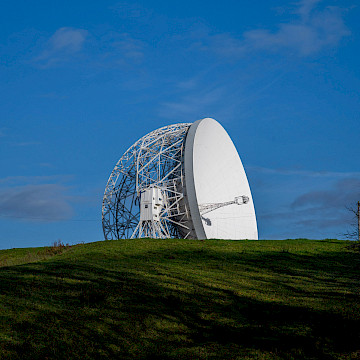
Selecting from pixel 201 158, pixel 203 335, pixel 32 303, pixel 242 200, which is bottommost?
pixel 203 335

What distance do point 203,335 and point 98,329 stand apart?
3060mm

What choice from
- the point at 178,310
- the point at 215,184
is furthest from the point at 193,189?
the point at 178,310

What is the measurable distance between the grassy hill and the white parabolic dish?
44.4 ft

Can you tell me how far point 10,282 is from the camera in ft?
68.3

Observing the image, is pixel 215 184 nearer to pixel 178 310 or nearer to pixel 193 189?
pixel 193 189

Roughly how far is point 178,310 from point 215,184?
27.4 m

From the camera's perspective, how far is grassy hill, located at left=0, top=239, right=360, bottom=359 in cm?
1323

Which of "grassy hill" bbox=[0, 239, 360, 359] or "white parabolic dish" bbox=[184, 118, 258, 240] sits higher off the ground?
"white parabolic dish" bbox=[184, 118, 258, 240]

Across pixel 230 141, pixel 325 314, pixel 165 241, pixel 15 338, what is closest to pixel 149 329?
pixel 15 338

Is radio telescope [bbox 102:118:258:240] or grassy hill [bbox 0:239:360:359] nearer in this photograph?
grassy hill [bbox 0:239:360:359]

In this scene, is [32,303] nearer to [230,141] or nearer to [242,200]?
[242,200]

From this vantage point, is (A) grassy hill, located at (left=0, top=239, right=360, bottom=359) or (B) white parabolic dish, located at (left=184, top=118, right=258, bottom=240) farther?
(B) white parabolic dish, located at (left=184, top=118, right=258, bottom=240)

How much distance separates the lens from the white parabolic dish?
137 feet

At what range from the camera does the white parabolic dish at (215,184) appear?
41812mm
